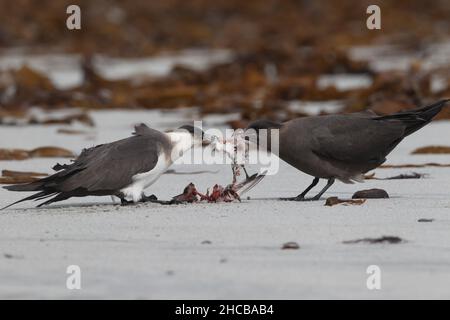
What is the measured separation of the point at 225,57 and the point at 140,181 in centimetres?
1126

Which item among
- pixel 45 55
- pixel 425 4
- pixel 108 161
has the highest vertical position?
pixel 425 4

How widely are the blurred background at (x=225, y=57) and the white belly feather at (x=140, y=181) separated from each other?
11.4ft

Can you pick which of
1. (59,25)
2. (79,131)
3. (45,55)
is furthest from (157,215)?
(59,25)

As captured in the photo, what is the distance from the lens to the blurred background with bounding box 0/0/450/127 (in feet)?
36.6

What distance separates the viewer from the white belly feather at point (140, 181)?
582 cm

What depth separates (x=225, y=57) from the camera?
17.0 metres

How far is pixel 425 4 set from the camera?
2105 centimetres

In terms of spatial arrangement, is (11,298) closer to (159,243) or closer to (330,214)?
(159,243)

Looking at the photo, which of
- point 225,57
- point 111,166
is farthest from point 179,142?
point 225,57

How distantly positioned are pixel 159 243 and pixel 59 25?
15.1m

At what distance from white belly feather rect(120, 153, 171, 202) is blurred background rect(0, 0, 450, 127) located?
137 inches

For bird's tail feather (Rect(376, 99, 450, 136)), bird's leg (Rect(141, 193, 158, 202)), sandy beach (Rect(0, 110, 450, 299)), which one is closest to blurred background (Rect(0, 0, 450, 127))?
bird's tail feather (Rect(376, 99, 450, 136))

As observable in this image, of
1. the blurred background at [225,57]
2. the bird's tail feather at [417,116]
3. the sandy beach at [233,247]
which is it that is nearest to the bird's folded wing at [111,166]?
the sandy beach at [233,247]
